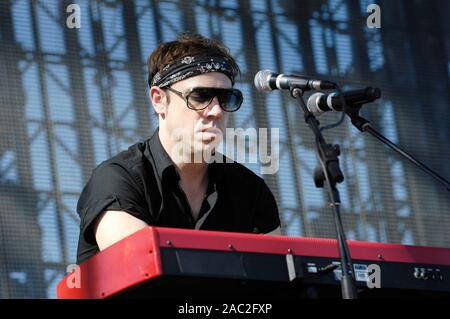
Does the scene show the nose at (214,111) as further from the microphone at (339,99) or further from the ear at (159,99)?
the microphone at (339,99)

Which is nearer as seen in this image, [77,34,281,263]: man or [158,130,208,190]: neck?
[77,34,281,263]: man

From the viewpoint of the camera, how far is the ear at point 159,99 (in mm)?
3400

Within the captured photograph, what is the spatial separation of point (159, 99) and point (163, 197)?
1.07 ft

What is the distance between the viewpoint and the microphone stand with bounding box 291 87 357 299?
266cm

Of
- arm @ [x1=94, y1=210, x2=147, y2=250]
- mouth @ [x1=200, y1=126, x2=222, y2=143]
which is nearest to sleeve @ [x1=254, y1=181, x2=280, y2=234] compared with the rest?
mouth @ [x1=200, y1=126, x2=222, y2=143]

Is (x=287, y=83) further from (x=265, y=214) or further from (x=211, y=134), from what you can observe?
(x=265, y=214)

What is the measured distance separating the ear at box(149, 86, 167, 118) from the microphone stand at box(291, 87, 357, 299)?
59 centimetres

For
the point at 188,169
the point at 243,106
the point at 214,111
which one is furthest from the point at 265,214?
the point at 243,106

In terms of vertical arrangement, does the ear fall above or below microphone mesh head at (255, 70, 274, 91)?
above

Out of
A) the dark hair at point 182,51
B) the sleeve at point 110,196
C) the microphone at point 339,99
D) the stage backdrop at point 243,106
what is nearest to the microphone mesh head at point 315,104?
the microphone at point 339,99

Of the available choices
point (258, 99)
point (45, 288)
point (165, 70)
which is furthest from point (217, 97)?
point (258, 99)

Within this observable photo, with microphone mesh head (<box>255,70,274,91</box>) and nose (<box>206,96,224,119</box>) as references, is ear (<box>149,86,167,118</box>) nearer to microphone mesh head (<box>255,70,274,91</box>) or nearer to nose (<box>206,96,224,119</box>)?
nose (<box>206,96,224,119</box>)

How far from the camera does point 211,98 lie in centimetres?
327

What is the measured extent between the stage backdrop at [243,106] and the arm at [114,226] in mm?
3364
